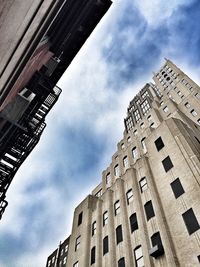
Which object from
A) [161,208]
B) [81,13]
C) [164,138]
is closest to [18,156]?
[81,13]

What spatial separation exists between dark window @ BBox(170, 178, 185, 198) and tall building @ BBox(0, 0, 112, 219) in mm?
11295

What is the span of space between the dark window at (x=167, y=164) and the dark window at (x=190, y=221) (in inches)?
184

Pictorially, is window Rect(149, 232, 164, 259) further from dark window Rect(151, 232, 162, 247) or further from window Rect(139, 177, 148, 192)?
window Rect(139, 177, 148, 192)

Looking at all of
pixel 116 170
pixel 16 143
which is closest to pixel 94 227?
pixel 116 170

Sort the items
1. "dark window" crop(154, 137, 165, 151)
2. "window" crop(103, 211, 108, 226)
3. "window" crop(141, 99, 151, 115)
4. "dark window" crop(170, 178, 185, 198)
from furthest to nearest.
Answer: "window" crop(141, 99, 151, 115) < "window" crop(103, 211, 108, 226) < "dark window" crop(154, 137, 165, 151) < "dark window" crop(170, 178, 185, 198)

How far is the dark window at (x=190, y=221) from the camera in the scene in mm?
14382

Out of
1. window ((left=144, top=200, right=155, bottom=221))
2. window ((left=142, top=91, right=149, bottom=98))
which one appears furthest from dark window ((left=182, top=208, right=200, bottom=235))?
window ((left=142, top=91, right=149, bottom=98))

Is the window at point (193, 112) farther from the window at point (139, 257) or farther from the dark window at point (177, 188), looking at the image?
the window at point (139, 257)

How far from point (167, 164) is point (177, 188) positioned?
295 cm

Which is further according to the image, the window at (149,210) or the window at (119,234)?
the window at (119,234)

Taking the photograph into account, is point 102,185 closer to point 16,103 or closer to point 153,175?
point 153,175

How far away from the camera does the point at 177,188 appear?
17281 millimetres

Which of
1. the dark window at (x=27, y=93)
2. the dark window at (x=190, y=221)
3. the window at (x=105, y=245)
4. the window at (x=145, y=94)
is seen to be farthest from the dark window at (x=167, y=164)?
the window at (x=145, y=94)

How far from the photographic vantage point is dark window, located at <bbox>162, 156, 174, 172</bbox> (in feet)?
63.6
